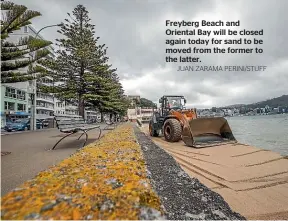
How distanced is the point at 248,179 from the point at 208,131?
5759mm

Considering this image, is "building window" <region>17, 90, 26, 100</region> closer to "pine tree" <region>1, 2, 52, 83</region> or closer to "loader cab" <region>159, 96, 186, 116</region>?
"loader cab" <region>159, 96, 186, 116</region>

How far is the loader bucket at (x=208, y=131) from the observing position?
915 centimetres

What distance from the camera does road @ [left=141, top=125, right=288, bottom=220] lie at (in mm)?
3078

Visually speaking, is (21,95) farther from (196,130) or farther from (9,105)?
(196,130)

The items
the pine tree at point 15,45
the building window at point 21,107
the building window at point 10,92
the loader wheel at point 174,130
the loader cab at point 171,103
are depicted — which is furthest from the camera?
the building window at point 21,107

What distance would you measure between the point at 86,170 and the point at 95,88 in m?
17.4

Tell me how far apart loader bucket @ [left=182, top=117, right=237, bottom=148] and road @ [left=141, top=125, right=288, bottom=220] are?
7.19 feet

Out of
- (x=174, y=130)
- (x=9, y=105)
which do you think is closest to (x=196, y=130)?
(x=174, y=130)

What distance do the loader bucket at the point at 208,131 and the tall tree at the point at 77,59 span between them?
1068cm

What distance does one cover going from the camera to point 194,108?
40.5 feet

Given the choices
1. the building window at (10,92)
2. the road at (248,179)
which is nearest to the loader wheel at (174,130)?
the road at (248,179)

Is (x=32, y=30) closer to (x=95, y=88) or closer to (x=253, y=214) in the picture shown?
(x=95, y=88)

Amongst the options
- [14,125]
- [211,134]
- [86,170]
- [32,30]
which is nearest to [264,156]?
[211,134]

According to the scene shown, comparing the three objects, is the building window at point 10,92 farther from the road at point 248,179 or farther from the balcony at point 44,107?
the road at point 248,179
